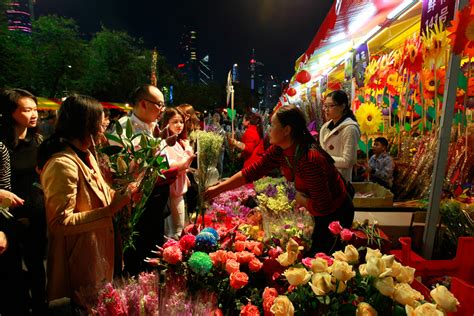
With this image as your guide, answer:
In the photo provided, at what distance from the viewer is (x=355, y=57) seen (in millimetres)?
5418

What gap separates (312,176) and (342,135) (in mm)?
1383

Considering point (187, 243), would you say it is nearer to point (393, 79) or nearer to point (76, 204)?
point (76, 204)

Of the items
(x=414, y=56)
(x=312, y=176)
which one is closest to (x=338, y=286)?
(x=312, y=176)

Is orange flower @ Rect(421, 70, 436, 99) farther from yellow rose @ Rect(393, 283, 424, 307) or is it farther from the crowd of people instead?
yellow rose @ Rect(393, 283, 424, 307)

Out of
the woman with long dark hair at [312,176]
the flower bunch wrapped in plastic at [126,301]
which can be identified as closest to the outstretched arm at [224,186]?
the woman with long dark hair at [312,176]

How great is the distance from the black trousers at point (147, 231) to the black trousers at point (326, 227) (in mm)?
1279

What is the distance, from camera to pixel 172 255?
4.59ft

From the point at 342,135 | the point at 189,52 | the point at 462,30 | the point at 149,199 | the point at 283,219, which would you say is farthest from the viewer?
the point at 189,52

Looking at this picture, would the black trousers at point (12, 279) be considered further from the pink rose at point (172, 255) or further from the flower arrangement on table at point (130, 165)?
the pink rose at point (172, 255)

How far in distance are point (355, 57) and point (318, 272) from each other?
5067 mm

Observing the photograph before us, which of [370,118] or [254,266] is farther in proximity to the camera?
[370,118]

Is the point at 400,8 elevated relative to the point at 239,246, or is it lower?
elevated

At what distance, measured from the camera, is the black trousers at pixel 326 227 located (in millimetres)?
1876

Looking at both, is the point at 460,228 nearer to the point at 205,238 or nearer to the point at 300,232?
the point at 300,232
